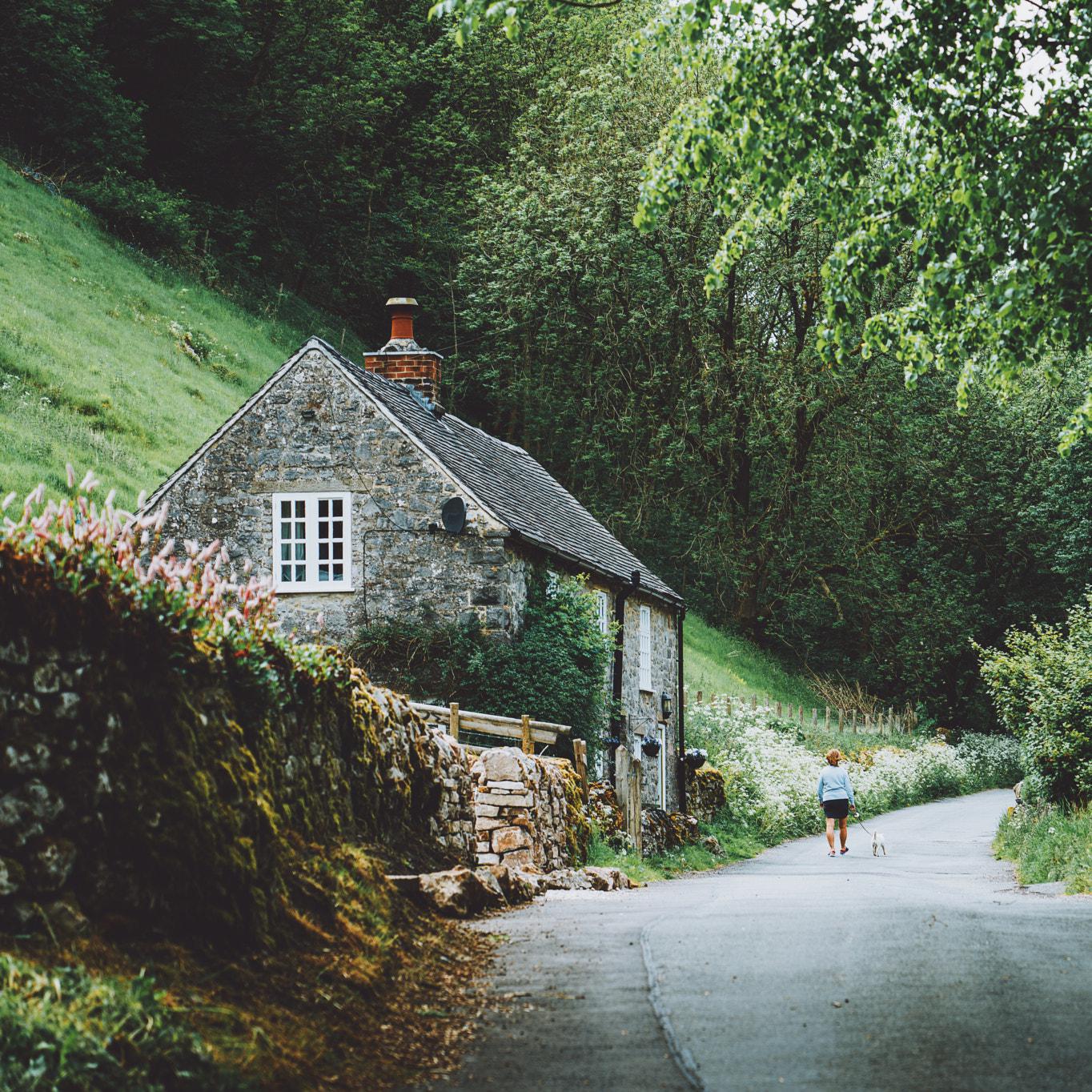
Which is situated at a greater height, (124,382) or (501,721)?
(124,382)

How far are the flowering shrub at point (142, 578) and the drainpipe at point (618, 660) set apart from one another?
633 inches

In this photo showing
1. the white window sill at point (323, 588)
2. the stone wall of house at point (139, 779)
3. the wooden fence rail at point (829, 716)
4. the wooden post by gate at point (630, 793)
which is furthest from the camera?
the wooden fence rail at point (829, 716)

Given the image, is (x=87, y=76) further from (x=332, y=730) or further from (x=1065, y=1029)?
(x=1065, y=1029)

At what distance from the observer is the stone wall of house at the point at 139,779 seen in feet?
19.0

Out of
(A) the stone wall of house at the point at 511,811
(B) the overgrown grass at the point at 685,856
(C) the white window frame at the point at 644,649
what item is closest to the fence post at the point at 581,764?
(B) the overgrown grass at the point at 685,856

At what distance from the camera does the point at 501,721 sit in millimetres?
18578

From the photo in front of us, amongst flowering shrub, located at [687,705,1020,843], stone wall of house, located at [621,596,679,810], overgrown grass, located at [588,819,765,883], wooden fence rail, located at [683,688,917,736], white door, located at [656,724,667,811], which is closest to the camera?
overgrown grass, located at [588,819,765,883]

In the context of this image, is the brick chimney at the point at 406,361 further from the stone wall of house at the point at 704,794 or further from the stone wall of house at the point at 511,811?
the stone wall of house at the point at 511,811

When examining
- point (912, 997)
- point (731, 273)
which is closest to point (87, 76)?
point (731, 273)

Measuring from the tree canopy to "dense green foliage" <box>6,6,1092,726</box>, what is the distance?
2750 centimetres

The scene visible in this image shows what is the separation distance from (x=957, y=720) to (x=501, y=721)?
38030mm

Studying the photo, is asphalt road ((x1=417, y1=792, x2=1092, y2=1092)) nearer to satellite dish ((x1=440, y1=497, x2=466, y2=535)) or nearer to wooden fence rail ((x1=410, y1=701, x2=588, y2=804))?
wooden fence rail ((x1=410, y1=701, x2=588, y2=804))

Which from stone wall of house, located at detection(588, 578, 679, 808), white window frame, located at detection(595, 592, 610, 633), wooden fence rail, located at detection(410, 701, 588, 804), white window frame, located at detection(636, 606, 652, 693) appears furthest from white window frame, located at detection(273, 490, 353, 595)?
white window frame, located at detection(636, 606, 652, 693)

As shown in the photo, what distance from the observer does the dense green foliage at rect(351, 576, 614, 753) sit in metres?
21.2
